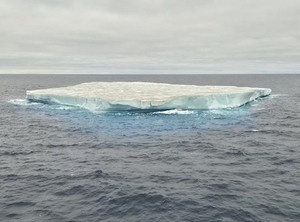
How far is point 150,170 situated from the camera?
1928cm

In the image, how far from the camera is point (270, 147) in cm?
2461

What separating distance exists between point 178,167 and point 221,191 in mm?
4256

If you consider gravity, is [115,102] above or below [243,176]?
above

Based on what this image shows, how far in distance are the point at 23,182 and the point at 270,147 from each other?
61.6ft

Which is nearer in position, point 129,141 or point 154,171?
point 154,171

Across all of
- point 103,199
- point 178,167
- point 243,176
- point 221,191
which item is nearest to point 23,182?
point 103,199

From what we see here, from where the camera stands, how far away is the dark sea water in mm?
13977

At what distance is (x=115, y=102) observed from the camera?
37844 millimetres

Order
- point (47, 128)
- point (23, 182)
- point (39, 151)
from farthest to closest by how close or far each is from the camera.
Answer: point (47, 128) < point (39, 151) < point (23, 182)

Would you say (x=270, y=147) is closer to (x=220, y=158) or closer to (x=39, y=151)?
(x=220, y=158)

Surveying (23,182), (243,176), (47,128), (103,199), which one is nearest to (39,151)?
(23,182)

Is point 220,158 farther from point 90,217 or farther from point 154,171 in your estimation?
point 90,217

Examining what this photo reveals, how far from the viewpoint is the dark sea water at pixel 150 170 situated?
13977mm

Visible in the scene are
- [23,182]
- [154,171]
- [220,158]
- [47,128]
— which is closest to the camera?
[23,182]
